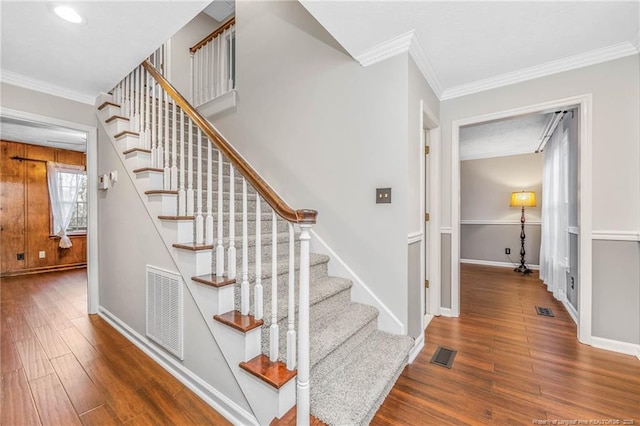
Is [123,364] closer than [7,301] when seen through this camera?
Yes

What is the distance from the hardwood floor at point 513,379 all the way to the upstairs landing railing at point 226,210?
2.40 feet

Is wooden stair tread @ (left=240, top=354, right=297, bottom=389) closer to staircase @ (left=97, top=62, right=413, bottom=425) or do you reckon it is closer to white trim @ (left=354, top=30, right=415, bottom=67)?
staircase @ (left=97, top=62, right=413, bottom=425)

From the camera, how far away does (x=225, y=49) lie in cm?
383

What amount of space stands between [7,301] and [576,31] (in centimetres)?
665

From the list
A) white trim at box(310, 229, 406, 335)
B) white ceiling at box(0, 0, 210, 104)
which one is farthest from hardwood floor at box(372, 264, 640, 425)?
white ceiling at box(0, 0, 210, 104)

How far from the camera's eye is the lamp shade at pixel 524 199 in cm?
531

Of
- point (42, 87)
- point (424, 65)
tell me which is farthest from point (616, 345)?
point (42, 87)

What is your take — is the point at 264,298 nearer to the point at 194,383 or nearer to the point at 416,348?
Answer: the point at 194,383

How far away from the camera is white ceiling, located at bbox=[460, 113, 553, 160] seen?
4.20 m

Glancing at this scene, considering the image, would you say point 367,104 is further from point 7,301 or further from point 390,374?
point 7,301

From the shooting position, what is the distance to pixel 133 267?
8.20 feet

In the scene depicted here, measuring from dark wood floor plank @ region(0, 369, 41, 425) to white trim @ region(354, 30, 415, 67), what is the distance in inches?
125

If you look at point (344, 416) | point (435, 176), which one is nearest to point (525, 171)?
point (435, 176)

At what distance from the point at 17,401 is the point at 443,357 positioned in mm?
2897
